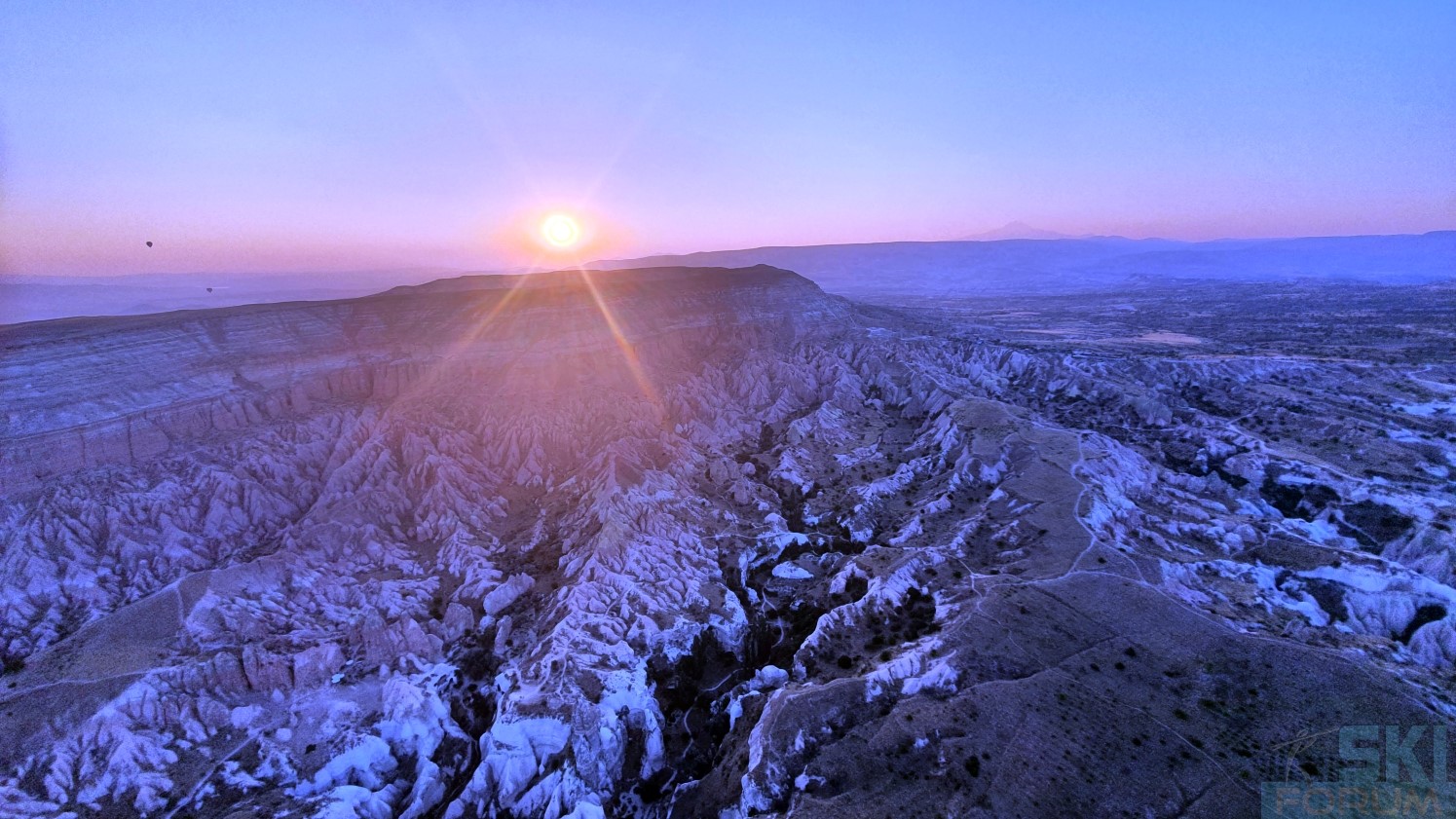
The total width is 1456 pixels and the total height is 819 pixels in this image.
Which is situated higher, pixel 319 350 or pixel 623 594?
pixel 319 350

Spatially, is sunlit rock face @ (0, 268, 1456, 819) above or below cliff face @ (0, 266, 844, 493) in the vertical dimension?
below

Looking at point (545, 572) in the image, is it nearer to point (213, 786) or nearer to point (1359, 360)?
point (213, 786)

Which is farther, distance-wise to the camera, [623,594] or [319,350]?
[319,350]

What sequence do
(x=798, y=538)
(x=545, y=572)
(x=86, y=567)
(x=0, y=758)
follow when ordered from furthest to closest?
(x=798, y=538)
(x=545, y=572)
(x=86, y=567)
(x=0, y=758)

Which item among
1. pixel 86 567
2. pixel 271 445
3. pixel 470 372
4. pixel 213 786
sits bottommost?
pixel 213 786

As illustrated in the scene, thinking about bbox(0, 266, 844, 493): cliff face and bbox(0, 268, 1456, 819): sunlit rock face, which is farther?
bbox(0, 266, 844, 493): cliff face

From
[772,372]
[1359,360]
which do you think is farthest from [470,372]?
[1359,360]

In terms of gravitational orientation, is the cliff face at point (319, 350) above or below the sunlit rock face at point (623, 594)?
above

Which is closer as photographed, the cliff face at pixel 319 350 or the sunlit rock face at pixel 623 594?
the sunlit rock face at pixel 623 594
